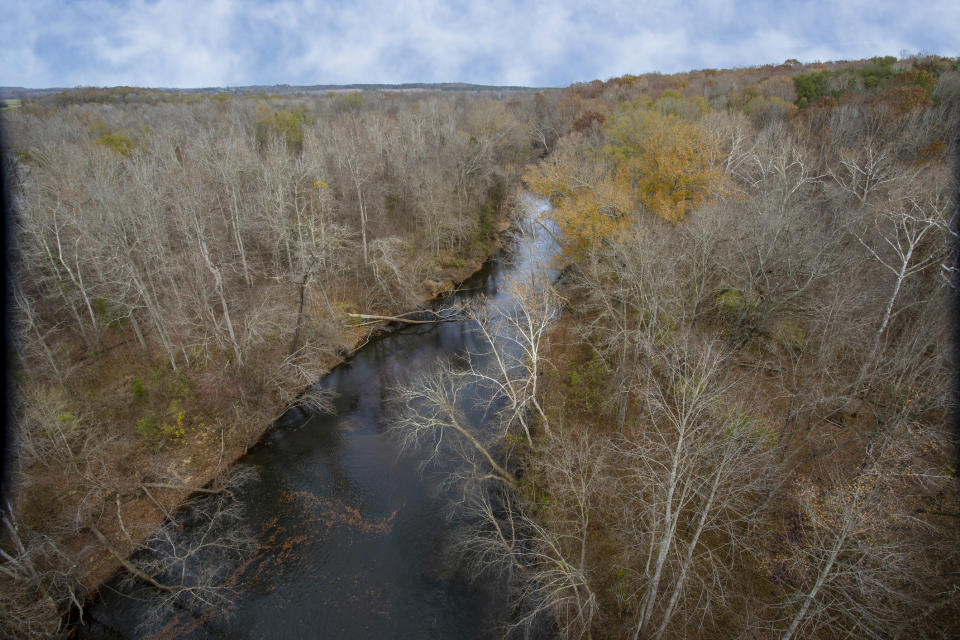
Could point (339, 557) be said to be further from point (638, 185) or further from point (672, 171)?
point (638, 185)

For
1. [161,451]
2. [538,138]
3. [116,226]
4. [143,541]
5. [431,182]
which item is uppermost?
[538,138]

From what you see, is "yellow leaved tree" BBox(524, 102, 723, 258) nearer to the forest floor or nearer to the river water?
the river water

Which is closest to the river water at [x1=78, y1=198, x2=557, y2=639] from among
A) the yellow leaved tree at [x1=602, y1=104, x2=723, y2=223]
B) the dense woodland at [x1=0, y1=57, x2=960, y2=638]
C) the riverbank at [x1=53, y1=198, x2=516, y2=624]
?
the riverbank at [x1=53, y1=198, x2=516, y2=624]

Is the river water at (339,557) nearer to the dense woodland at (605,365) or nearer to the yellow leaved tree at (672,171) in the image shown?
the dense woodland at (605,365)

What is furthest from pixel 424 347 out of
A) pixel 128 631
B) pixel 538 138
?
pixel 538 138

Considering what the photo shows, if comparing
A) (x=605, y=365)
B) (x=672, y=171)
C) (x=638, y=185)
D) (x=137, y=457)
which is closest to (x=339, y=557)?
(x=137, y=457)

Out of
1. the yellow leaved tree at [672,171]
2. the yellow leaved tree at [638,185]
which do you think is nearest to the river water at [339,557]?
the yellow leaved tree at [638,185]

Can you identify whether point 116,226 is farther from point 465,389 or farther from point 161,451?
point 465,389
